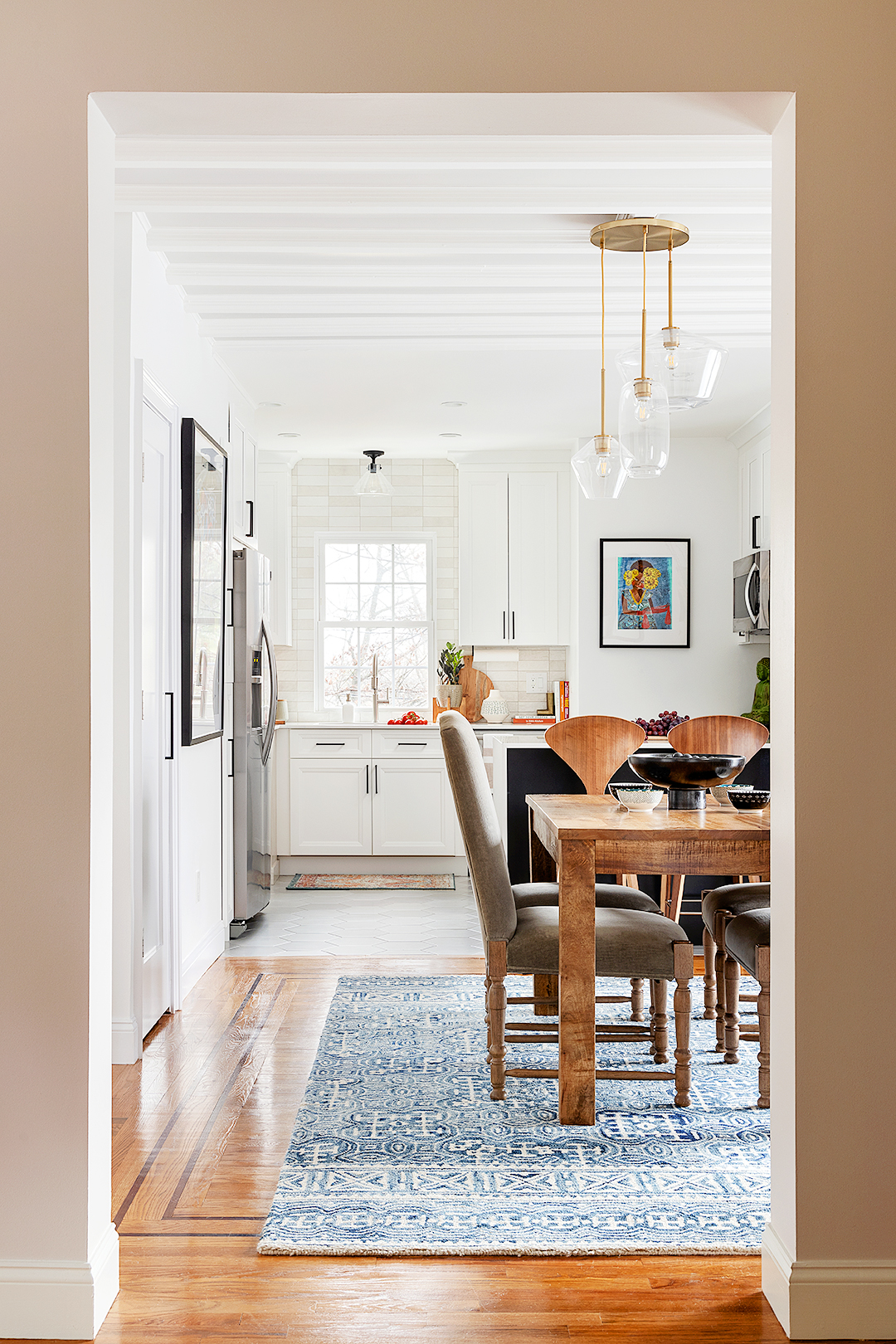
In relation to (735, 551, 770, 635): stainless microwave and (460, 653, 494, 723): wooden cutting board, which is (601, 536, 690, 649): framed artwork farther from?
(460, 653, 494, 723): wooden cutting board

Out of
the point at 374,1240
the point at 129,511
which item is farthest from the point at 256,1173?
the point at 129,511

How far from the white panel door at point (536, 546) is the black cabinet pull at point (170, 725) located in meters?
3.34

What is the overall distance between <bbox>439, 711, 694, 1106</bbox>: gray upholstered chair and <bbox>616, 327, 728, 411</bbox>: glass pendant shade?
124cm

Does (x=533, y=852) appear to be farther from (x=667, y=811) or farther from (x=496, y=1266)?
(x=496, y=1266)

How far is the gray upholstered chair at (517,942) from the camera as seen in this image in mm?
2891

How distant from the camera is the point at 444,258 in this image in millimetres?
3793

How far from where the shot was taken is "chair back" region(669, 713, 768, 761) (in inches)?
151

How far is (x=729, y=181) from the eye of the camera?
320cm

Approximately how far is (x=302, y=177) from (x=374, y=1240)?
279 centimetres

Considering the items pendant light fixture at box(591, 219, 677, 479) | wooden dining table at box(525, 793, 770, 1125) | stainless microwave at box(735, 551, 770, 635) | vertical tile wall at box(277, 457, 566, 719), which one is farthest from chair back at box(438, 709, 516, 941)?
vertical tile wall at box(277, 457, 566, 719)

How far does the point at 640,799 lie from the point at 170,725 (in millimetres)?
1683

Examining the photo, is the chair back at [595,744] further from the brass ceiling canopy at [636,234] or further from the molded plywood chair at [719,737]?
the brass ceiling canopy at [636,234]

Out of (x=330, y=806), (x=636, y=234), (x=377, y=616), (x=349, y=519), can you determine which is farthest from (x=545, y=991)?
(x=349, y=519)

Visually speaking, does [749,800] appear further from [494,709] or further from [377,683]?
[377,683]
